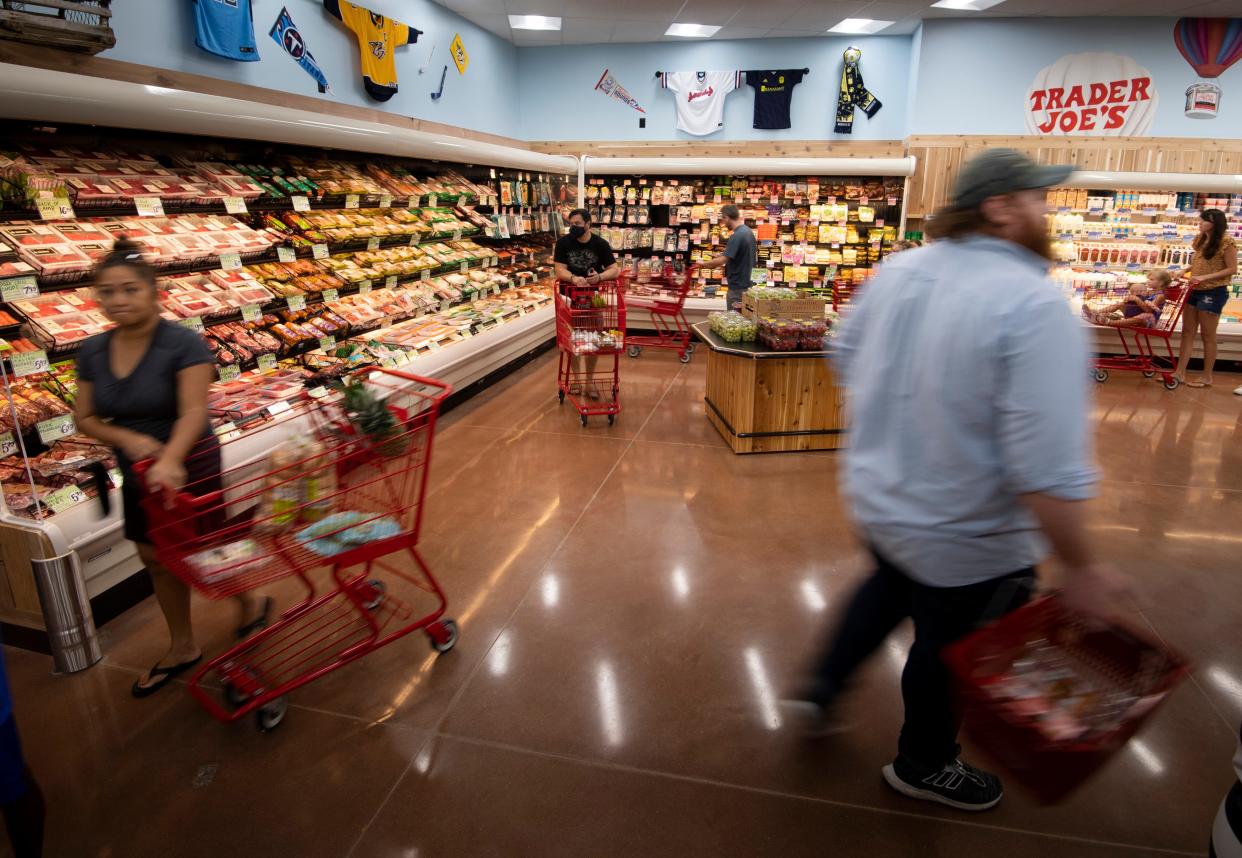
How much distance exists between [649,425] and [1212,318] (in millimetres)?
6227

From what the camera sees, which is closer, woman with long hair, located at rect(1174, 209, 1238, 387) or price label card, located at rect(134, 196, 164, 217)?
price label card, located at rect(134, 196, 164, 217)

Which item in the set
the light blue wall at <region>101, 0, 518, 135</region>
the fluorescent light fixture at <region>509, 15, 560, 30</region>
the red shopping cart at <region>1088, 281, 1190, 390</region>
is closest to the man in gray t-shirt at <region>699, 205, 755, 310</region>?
the red shopping cart at <region>1088, 281, 1190, 390</region>

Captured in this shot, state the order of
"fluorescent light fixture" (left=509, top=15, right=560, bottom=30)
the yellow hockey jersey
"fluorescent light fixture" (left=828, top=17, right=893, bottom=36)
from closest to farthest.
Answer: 1. the yellow hockey jersey
2. "fluorescent light fixture" (left=828, top=17, right=893, bottom=36)
3. "fluorescent light fixture" (left=509, top=15, right=560, bottom=30)

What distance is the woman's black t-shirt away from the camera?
2.53 meters

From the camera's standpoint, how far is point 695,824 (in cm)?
222

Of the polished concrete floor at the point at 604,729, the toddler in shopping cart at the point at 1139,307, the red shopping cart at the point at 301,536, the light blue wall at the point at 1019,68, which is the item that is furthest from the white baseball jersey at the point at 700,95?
the red shopping cart at the point at 301,536

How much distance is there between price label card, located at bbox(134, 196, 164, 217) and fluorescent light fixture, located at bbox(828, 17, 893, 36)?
9.03 m

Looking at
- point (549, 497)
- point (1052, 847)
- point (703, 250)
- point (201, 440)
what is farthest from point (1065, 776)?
point (703, 250)

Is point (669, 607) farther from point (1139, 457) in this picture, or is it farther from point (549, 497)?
point (1139, 457)

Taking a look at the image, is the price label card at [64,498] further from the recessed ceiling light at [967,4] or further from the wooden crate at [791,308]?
the recessed ceiling light at [967,4]

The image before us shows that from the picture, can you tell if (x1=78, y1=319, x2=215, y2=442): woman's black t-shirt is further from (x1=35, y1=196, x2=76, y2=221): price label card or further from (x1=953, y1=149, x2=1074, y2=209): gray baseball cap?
(x1=953, y1=149, x2=1074, y2=209): gray baseball cap

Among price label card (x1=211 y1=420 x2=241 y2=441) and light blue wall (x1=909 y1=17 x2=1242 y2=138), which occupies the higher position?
light blue wall (x1=909 y1=17 x2=1242 y2=138)

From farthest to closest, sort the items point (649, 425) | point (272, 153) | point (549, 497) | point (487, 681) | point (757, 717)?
1. point (649, 425)
2. point (272, 153)
3. point (549, 497)
4. point (487, 681)
5. point (757, 717)

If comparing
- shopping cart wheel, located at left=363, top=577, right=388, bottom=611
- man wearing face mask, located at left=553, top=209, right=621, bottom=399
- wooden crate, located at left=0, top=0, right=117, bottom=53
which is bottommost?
shopping cart wheel, located at left=363, top=577, right=388, bottom=611
